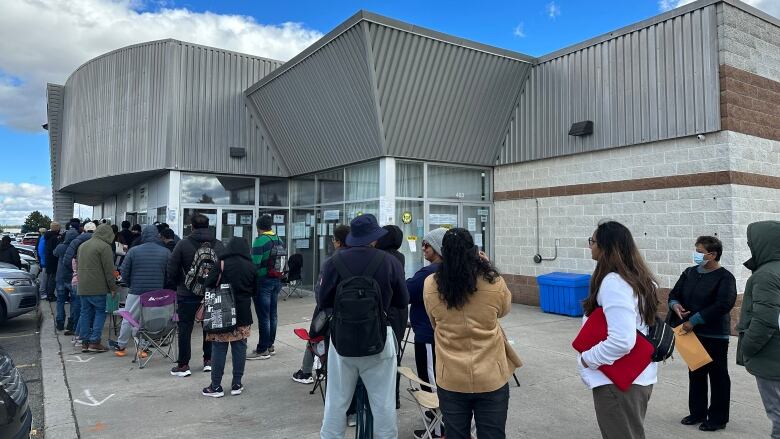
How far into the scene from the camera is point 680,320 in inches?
177

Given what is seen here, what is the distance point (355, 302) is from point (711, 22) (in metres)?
8.34

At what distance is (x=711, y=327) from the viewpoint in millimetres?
4207

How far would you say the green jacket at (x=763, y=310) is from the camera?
3123 mm

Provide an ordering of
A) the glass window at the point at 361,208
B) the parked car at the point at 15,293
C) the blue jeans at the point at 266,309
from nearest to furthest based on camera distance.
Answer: the blue jeans at the point at 266,309, the parked car at the point at 15,293, the glass window at the point at 361,208

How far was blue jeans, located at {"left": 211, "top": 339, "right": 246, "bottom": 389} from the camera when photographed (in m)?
4.93

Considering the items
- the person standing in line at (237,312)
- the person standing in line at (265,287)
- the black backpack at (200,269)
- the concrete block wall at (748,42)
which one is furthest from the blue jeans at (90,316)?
the concrete block wall at (748,42)

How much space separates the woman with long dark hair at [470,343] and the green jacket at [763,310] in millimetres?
1745

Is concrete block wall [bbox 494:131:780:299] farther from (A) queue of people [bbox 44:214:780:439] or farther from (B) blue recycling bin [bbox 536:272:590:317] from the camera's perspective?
(A) queue of people [bbox 44:214:780:439]

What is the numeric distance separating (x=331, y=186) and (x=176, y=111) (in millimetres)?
4219

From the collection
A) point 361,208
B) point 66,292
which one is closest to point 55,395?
point 66,292

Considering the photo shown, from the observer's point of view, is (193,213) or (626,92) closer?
(626,92)

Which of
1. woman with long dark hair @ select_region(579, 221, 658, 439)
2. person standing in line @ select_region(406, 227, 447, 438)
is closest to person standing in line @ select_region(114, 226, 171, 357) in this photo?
person standing in line @ select_region(406, 227, 447, 438)

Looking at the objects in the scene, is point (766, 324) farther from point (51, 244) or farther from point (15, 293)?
point (51, 244)

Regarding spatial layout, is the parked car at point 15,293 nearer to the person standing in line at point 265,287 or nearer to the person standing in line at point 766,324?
the person standing in line at point 265,287
